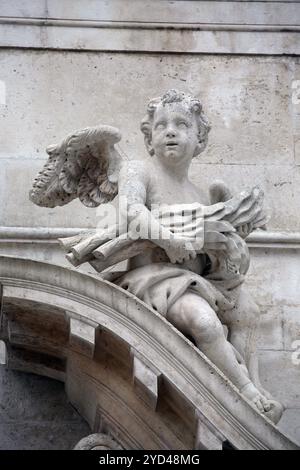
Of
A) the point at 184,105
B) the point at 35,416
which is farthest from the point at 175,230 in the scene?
the point at 35,416

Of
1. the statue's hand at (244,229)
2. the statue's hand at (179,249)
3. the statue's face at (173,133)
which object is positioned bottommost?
the statue's hand at (179,249)

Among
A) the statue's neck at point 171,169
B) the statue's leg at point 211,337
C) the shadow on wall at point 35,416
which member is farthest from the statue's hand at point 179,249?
the shadow on wall at point 35,416

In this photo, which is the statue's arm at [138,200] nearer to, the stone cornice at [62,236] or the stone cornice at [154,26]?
the stone cornice at [62,236]

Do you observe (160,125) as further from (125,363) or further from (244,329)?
(125,363)

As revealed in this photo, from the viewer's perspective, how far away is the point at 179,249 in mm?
10086

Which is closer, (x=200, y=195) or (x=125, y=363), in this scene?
(x=125, y=363)

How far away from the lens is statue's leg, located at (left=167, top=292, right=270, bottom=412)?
391 inches

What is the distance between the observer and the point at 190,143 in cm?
1049

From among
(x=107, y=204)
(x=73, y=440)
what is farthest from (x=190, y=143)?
(x=73, y=440)

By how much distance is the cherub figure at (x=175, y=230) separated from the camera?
1001 centimetres

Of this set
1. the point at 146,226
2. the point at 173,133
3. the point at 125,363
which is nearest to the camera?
the point at 125,363

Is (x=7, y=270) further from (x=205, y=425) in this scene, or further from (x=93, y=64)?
(x=93, y=64)

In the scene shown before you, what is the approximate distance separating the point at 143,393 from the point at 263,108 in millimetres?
2606

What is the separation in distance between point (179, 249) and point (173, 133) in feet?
2.18
